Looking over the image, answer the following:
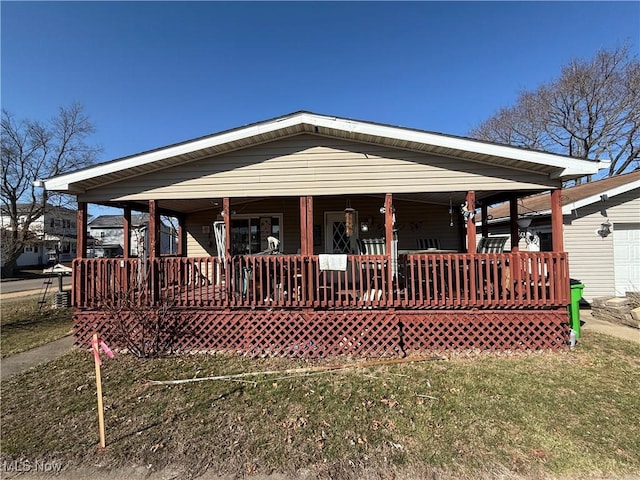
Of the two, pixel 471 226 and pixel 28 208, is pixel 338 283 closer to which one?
pixel 471 226

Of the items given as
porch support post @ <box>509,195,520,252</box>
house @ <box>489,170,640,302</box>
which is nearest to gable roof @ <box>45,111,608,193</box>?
porch support post @ <box>509,195,520,252</box>

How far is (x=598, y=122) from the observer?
773 inches

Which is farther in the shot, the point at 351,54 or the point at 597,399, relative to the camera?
the point at 351,54

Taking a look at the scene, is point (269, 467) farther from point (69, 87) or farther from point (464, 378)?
point (69, 87)

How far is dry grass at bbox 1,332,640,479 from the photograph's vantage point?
9.44ft

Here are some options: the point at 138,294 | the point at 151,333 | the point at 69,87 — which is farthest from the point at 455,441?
the point at 69,87

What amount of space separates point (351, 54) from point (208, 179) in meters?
9.78

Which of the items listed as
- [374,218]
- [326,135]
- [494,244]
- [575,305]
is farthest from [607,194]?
[326,135]

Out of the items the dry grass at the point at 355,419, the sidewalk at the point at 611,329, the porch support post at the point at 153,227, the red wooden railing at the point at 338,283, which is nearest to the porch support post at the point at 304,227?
the red wooden railing at the point at 338,283

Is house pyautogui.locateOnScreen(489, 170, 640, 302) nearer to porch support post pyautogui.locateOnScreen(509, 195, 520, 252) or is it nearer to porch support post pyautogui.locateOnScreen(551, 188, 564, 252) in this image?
porch support post pyautogui.locateOnScreen(509, 195, 520, 252)

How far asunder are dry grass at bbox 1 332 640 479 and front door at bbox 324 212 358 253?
4652 mm

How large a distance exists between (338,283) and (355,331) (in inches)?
35.8

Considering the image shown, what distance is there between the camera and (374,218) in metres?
9.34

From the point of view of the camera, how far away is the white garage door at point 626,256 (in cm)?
910
